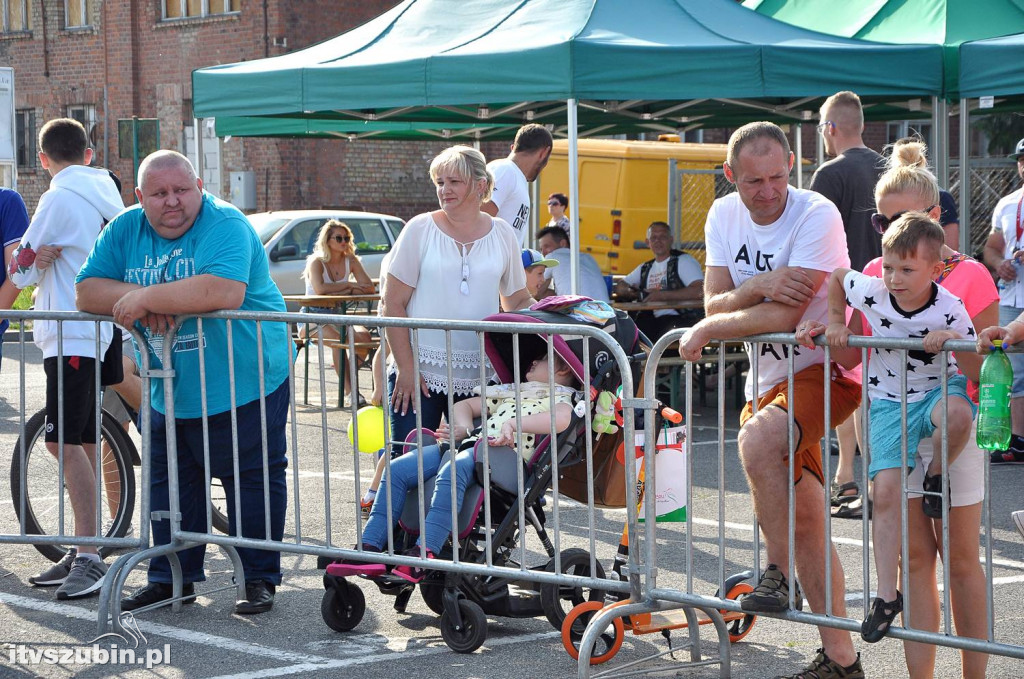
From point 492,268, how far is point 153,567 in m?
1.90

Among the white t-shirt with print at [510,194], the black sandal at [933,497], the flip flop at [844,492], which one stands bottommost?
the flip flop at [844,492]

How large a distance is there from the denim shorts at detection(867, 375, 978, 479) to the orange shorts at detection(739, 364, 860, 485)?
0.92 feet

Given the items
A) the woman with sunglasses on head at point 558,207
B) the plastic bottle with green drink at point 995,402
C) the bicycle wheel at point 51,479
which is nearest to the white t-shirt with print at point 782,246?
the plastic bottle with green drink at point 995,402

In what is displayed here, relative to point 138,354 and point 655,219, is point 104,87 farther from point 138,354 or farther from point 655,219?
point 138,354

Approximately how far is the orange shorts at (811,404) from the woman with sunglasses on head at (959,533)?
393mm

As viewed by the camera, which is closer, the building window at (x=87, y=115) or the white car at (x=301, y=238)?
the white car at (x=301, y=238)

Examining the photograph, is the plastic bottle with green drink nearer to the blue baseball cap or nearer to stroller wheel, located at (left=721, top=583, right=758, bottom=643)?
stroller wheel, located at (left=721, top=583, right=758, bottom=643)

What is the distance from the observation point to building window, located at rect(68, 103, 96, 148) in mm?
28138

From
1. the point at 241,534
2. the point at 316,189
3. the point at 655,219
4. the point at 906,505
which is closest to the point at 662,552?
the point at 241,534

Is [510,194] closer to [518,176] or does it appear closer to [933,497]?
[518,176]

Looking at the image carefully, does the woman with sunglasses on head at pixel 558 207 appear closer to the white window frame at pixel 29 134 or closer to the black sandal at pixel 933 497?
the black sandal at pixel 933 497

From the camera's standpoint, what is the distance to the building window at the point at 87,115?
92.3 feet

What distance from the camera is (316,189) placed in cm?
2550

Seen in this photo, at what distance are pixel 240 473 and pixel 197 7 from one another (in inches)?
881
